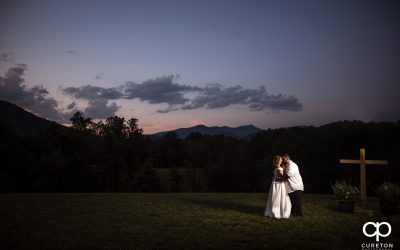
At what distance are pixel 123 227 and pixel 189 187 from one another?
47524 mm

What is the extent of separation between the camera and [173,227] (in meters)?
11.8

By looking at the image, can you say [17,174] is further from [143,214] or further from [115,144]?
[143,214]

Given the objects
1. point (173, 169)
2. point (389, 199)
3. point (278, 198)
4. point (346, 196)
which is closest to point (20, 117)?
point (173, 169)

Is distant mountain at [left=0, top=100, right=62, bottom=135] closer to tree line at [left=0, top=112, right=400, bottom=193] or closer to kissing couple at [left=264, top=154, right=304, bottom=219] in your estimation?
tree line at [left=0, top=112, right=400, bottom=193]

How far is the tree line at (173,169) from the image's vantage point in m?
44.4

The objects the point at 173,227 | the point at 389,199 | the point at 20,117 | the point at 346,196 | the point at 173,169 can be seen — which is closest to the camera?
the point at 173,227

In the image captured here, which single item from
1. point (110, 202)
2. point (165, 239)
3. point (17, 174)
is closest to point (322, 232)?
point (165, 239)

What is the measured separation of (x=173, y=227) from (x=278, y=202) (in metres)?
4.48

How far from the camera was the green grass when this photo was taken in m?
9.62

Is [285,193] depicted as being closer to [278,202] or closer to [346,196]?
[278,202]

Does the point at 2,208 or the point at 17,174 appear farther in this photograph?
the point at 17,174

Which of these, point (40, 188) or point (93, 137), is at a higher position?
point (93, 137)

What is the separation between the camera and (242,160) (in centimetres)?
5984

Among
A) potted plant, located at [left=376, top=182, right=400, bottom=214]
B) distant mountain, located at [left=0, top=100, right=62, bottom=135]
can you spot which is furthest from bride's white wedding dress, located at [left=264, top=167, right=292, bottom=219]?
distant mountain, located at [left=0, top=100, right=62, bottom=135]
